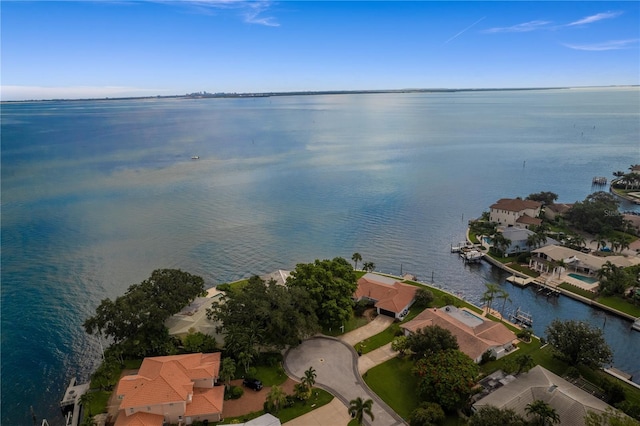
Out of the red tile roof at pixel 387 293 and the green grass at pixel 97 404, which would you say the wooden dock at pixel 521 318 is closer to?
the red tile roof at pixel 387 293

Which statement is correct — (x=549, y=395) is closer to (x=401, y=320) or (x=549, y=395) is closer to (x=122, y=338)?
(x=401, y=320)

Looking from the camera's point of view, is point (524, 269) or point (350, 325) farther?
point (524, 269)

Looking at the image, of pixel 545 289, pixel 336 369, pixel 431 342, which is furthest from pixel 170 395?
pixel 545 289

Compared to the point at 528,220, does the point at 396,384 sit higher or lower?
lower

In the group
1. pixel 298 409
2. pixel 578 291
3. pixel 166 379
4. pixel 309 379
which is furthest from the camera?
pixel 578 291

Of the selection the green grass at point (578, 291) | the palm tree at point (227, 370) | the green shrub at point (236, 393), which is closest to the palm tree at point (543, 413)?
the green shrub at point (236, 393)

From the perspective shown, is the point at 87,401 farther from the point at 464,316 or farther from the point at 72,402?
the point at 464,316
